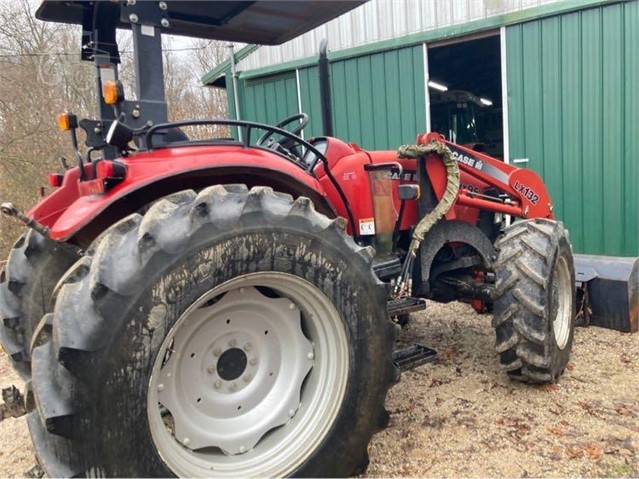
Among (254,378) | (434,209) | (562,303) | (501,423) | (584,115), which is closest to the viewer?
(254,378)

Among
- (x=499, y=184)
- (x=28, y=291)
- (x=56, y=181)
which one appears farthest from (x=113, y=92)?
(x=499, y=184)

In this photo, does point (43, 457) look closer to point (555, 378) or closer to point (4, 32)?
point (555, 378)

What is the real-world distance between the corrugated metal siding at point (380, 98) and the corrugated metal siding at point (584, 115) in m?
1.30

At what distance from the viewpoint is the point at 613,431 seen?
2.80 m

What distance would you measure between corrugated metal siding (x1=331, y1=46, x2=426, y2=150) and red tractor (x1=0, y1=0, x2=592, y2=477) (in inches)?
163

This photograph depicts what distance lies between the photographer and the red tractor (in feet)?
5.67

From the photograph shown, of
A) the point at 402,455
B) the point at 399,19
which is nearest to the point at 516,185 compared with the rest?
the point at 402,455

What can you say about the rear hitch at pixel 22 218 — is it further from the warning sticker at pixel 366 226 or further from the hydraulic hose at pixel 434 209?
the hydraulic hose at pixel 434 209

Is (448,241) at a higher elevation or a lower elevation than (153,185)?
lower

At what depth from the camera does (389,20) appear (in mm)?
7352

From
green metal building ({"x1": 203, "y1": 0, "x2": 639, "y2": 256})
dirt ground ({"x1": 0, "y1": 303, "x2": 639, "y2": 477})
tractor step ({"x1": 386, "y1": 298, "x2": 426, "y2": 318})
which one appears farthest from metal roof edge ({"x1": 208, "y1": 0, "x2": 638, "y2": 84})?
tractor step ({"x1": 386, "y1": 298, "x2": 426, "y2": 318})

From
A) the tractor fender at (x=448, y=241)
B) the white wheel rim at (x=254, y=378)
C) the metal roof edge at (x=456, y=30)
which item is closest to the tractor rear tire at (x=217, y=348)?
the white wheel rim at (x=254, y=378)

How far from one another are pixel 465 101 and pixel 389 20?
374 centimetres

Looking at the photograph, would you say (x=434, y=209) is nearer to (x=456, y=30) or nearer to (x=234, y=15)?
(x=234, y=15)
